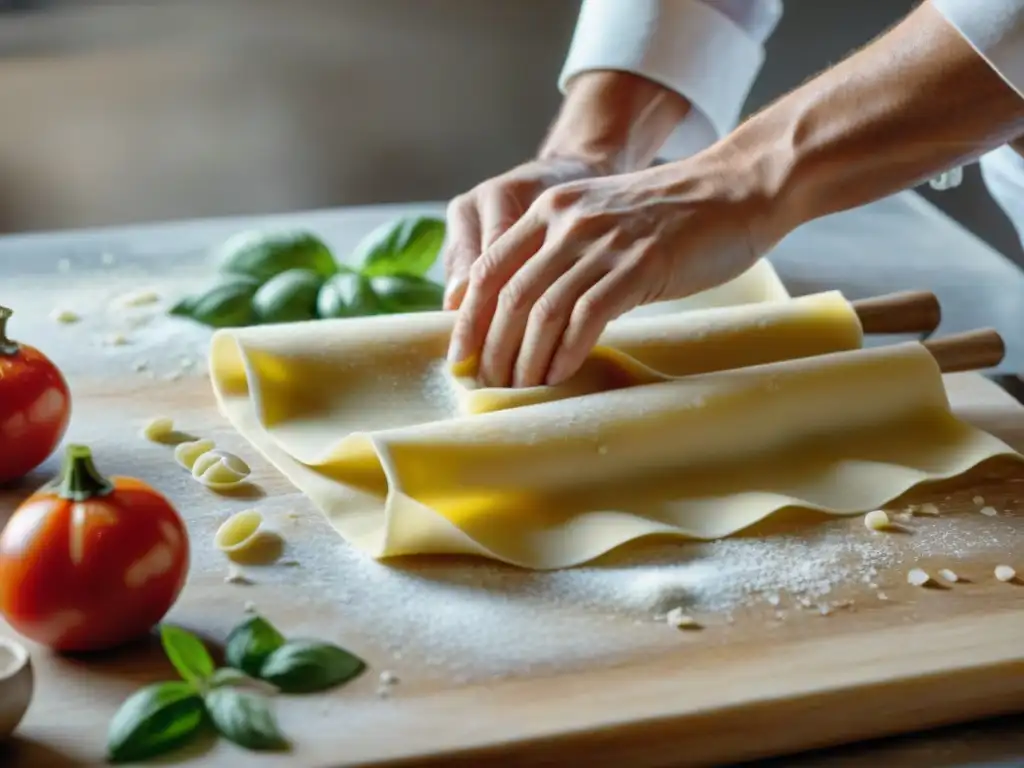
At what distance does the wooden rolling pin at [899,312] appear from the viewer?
147 centimetres

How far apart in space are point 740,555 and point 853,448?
0.23 metres

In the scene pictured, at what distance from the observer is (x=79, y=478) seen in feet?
2.99

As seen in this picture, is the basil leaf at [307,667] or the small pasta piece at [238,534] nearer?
the basil leaf at [307,667]

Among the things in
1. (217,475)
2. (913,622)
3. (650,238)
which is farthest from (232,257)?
(913,622)

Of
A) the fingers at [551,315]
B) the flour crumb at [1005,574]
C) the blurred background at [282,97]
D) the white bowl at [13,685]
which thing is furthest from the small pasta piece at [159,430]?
the blurred background at [282,97]

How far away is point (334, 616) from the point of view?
0.99 m

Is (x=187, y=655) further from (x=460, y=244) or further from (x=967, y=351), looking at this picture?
(x=967, y=351)

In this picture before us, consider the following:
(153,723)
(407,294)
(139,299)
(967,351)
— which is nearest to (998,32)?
(967,351)

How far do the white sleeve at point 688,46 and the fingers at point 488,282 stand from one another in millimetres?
479

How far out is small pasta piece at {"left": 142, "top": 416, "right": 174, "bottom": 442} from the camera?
130 cm

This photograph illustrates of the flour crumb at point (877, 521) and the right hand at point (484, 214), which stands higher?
the right hand at point (484, 214)

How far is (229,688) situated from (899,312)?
94 centimetres

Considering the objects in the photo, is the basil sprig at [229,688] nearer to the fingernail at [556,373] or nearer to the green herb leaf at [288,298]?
the fingernail at [556,373]

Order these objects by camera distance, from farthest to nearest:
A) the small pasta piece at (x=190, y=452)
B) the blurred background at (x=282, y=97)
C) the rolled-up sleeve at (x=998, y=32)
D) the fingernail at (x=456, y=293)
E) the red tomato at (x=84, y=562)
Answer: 1. the blurred background at (x=282, y=97)
2. the fingernail at (x=456, y=293)
3. the small pasta piece at (x=190, y=452)
4. the rolled-up sleeve at (x=998, y=32)
5. the red tomato at (x=84, y=562)
